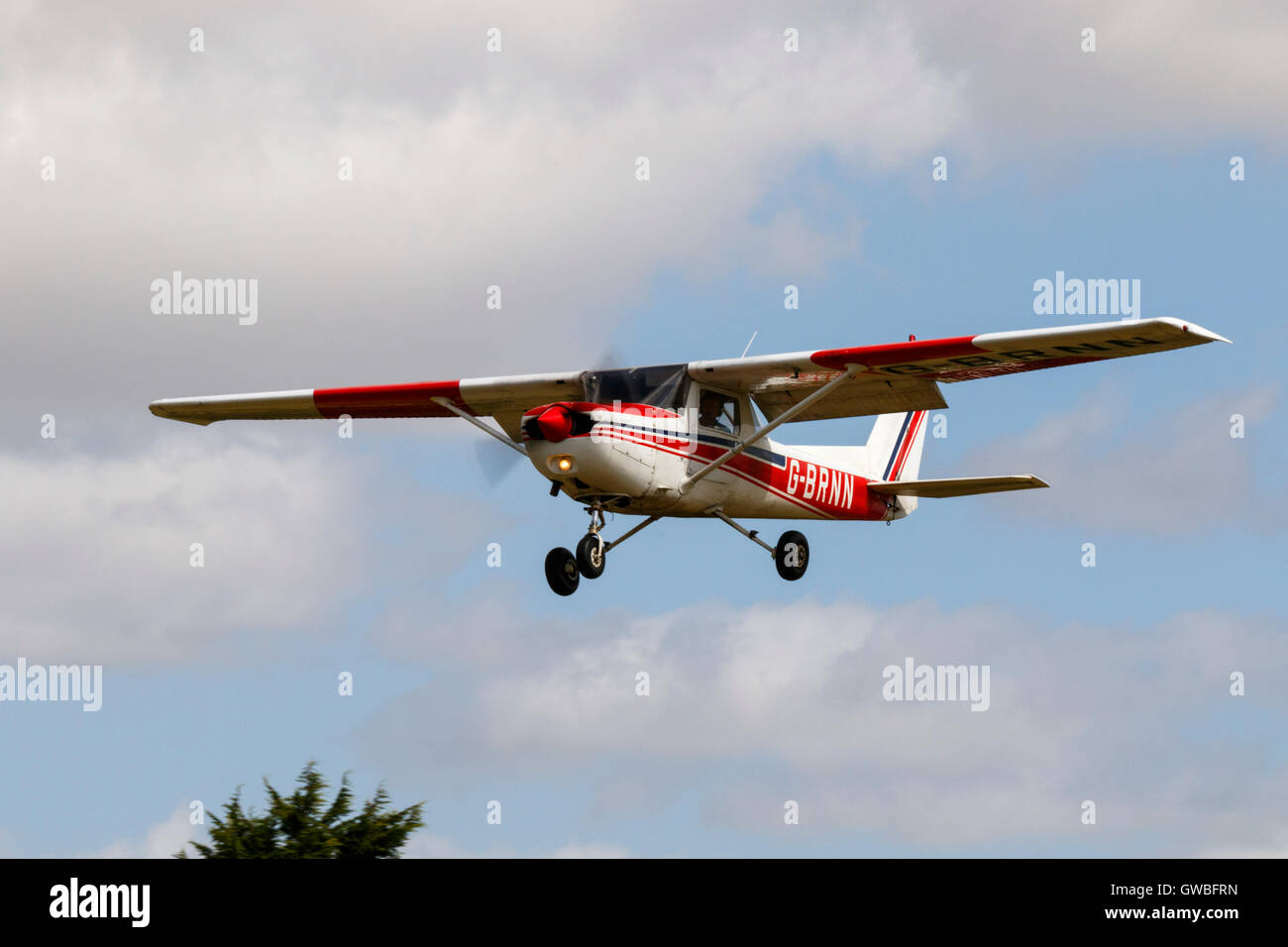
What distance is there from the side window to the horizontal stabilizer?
11.1 ft

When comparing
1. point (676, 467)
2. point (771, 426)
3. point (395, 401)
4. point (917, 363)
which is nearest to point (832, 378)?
point (771, 426)

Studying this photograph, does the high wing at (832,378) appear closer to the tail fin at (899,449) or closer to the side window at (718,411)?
the side window at (718,411)

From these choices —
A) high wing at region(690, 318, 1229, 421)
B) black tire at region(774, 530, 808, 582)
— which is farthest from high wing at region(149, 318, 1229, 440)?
black tire at region(774, 530, 808, 582)

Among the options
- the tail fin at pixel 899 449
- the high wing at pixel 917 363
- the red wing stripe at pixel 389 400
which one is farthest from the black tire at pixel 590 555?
the tail fin at pixel 899 449

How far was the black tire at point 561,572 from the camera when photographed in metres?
22.0

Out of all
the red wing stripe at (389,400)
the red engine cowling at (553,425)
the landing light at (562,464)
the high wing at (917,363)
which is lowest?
the landing light at (562,464)

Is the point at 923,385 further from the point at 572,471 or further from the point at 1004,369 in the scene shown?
the point at 572,471

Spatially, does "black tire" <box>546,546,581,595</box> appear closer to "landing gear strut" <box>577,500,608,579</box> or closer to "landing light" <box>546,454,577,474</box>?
"landing gear strut" <box>577,500,608,579</box>

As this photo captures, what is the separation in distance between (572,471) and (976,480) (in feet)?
20.7

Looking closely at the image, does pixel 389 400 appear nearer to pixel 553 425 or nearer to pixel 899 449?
pixel 553 425

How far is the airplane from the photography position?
68.5 ft

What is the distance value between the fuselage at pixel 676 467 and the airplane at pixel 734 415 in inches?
0.8

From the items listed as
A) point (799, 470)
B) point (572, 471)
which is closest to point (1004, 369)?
point (799, 470)
